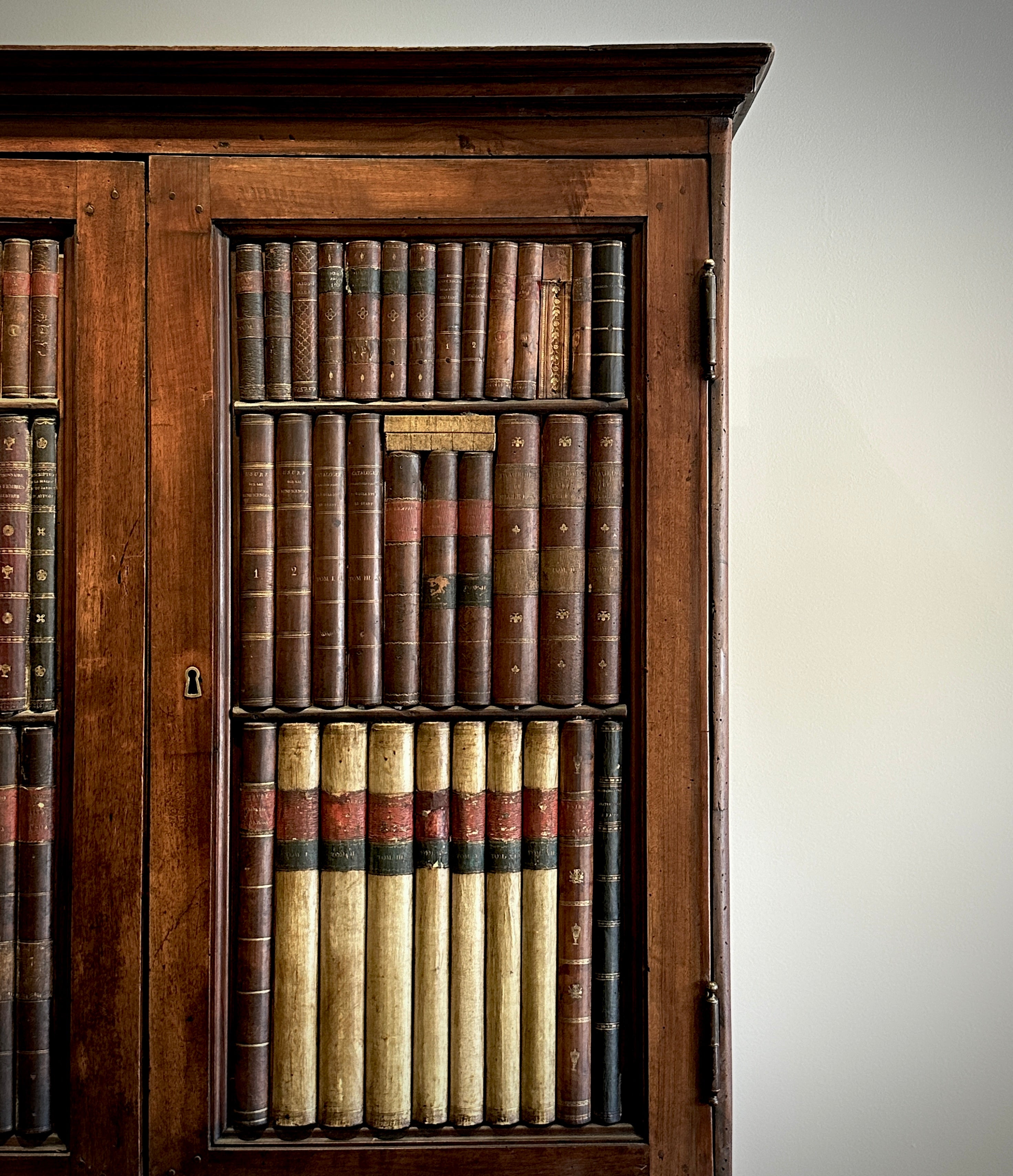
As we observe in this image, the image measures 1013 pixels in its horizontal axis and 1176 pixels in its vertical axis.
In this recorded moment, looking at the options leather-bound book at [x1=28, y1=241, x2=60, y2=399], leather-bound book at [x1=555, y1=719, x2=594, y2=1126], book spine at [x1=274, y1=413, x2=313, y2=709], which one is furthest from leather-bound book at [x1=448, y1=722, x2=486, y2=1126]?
leather-bound book at [x1=28, y1=241, x2=60, y2=399]

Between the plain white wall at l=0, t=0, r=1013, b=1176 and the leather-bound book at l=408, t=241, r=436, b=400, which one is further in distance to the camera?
the plain white wall at l=0, t=0, r=1013, b=1176

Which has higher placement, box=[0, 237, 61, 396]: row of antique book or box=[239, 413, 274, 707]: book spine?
box=[0, 237, 61, 396]: row of antique book

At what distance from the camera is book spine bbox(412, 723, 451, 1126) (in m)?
1.34

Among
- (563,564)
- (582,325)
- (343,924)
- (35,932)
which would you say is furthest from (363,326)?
(35,932)

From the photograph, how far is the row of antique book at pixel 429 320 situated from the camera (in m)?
1.36

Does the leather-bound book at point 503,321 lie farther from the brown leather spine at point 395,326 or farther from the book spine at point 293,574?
the book spine at point 293,574

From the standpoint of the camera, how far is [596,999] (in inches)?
53.3

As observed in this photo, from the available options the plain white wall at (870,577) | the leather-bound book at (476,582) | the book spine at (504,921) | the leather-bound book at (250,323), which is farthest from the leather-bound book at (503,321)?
the plain white wall at (870,577)

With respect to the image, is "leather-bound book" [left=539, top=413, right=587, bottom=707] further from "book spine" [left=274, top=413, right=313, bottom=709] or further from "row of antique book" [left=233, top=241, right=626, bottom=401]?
"book spine" [left=274, top=413, right=313, bottom=709]

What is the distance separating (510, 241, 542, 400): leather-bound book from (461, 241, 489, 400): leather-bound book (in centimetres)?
4

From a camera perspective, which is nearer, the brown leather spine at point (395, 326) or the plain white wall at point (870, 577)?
the brown leather spine at point (395, 326)

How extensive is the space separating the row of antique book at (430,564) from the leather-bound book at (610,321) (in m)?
0.05

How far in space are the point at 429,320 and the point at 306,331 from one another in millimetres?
178

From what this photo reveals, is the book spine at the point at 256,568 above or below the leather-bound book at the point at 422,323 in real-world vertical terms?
below
